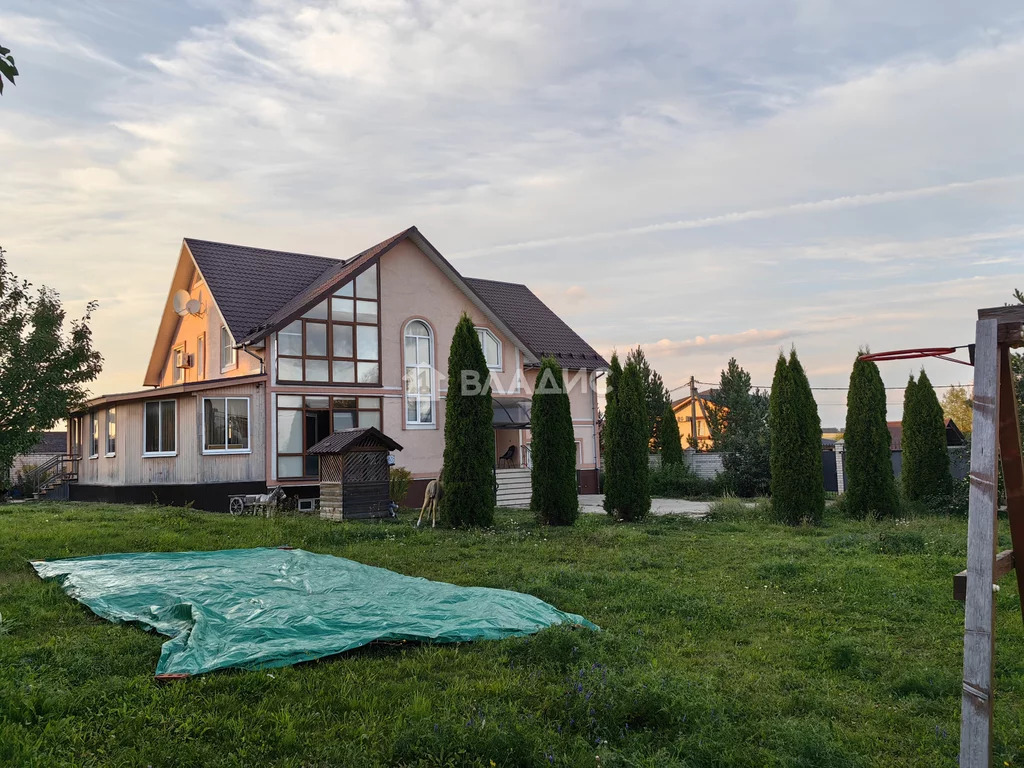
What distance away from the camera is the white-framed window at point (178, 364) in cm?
2705

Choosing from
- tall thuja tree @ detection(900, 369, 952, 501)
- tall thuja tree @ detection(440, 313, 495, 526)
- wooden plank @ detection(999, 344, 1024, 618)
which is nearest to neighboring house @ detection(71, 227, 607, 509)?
tall thuja tree @ detection(440, 313, 495, 526)

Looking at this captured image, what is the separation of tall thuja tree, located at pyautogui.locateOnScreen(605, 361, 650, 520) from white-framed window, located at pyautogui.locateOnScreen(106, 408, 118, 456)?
15.5 meters

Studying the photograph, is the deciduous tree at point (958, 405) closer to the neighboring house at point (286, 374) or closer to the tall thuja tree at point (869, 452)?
the neighboring house at point (286, 374)

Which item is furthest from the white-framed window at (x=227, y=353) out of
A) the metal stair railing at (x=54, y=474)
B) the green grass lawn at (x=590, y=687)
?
the green grass lawn at (x=590, y=687)

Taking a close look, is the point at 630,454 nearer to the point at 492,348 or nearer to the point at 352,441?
the point at 352,441

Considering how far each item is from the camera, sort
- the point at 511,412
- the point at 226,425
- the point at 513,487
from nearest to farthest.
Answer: the point at 226,425 → the point at 513,487 → the point at 511,412

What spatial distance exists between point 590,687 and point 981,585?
2.25 metres

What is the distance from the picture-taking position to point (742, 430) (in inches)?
1111

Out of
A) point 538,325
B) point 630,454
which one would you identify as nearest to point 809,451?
point 630,454

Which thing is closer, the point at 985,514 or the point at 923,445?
the point at 985,514

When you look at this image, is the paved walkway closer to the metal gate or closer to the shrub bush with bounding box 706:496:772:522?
the shrub bush with bounding box 706:496:772:522

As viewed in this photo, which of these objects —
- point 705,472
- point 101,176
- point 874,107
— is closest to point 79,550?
point 101,176

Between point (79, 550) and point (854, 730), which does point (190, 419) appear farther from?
point (854, 730)

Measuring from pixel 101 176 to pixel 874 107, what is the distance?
12.8 metres
